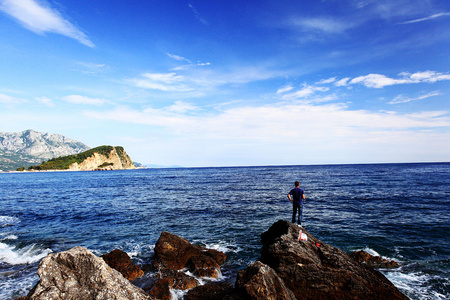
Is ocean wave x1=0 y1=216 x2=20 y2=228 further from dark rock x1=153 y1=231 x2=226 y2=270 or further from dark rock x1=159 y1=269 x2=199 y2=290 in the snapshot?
dark rock x1=159 y1=269 x2=199 y2=290

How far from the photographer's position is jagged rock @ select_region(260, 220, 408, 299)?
847 centimetres

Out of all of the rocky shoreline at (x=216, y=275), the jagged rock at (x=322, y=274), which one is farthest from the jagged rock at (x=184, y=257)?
the jagged rock at (x=322, y=274)

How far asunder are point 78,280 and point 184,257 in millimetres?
7196

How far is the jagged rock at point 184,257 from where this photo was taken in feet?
38.5

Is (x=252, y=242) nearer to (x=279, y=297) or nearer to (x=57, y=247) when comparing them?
(x=279, y=297)

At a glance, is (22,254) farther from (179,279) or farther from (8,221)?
(8,221)

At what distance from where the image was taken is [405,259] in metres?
13.0

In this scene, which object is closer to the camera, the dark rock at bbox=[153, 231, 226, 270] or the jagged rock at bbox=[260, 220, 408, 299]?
the jagged rock at bbox=[260, 220, 408, 299]

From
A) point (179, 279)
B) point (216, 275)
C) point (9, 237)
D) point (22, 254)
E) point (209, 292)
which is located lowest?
point (9, 237)

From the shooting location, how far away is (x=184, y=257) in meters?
12.6

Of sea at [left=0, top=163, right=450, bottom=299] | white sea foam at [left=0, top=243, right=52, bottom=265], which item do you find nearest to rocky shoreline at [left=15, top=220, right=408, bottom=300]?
sea at [left=0, top=163, right=450, bottom=299]

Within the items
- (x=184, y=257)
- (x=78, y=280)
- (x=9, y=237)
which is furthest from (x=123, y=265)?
(x=9, y=237)

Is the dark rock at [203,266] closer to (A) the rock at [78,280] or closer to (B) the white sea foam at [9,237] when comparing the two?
(A) the rock at [78,280]

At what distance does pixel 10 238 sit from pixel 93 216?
7549 mm
